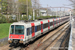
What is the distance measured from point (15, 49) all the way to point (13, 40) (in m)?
0.97

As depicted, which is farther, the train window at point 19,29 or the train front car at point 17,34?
the train window at point 19,29

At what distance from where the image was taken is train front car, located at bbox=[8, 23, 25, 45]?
14320 millimetres

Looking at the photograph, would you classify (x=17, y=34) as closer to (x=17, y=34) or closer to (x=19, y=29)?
(x=17, y=34)

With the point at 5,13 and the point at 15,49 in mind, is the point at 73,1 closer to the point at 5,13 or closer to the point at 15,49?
the point at 15,49

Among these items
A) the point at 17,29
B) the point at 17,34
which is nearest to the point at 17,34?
the point at 17,34

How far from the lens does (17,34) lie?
47.9ft

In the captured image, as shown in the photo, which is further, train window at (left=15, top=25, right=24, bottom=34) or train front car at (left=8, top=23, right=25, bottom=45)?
train window at (left=15, top=25, right=24, bottom=34)

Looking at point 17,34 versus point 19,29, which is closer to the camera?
point 17,34

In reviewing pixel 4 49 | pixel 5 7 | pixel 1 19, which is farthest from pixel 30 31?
pixel 5 7

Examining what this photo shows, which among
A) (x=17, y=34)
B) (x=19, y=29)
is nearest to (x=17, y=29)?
(x=19, y=29)

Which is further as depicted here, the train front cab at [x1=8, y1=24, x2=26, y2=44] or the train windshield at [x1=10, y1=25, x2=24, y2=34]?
the train windshield at [x1=10, y1=25, x2=24, y2=34]

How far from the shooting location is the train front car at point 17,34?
14320 mm

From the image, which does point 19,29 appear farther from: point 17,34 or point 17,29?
point 17,34

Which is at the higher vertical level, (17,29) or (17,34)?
(17,29)
